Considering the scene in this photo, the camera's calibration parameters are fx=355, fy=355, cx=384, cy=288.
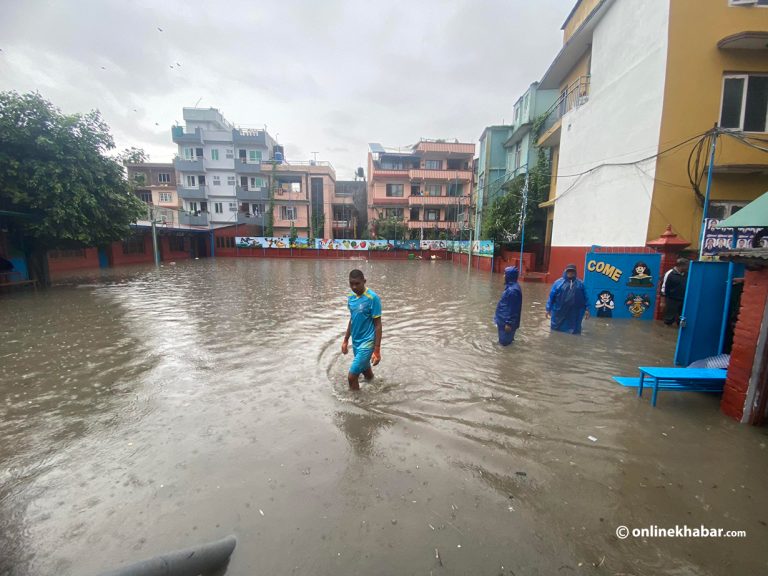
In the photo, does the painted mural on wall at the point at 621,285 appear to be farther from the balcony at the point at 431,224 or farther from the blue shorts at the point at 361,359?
the balcony at the point at 431,224

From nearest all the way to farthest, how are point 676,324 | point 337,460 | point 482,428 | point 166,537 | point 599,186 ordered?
point 166,537 → point 337,460 → point 482,428 → point 676,324 → point 599,186

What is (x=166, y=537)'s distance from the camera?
246 cm

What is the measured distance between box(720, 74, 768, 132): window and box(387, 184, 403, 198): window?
32072 mm

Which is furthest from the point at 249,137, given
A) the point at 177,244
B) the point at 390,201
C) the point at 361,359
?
the point at 361,359

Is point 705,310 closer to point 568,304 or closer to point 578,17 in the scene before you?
point 568,304

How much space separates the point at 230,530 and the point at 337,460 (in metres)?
1.04

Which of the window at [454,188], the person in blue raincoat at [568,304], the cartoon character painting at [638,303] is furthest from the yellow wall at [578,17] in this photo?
the window at [454,188]

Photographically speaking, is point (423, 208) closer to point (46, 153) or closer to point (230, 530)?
point (46, 153)

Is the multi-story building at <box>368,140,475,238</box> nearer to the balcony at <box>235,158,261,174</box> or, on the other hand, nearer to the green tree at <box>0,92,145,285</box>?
the balcony at <box>235,158,261,174</box>

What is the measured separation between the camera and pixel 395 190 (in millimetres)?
41000

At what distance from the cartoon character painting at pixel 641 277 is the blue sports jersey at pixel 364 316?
8.37 metres

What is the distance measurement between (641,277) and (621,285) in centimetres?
52

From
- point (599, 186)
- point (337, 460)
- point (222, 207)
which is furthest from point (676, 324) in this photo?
point (222, 207)

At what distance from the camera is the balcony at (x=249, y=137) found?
39.7 m
